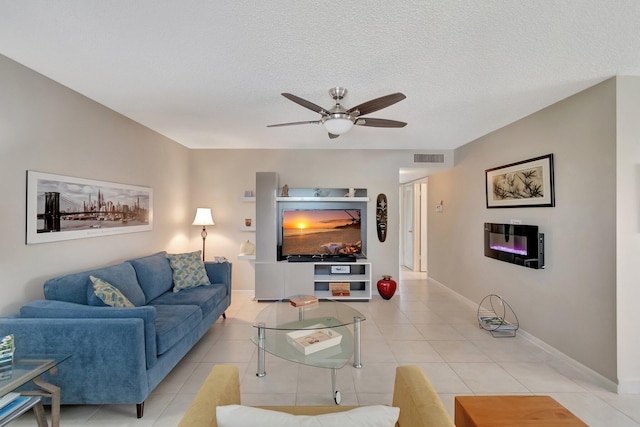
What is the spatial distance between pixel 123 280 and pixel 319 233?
9.41ft

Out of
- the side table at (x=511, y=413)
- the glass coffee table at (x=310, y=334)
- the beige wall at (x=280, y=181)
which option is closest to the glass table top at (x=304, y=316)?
the glass coffee table at (x=310, y=334)

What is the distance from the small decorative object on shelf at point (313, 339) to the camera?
2252mm

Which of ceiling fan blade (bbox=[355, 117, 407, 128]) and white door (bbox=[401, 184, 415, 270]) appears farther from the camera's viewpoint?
white door (bbox=[401, 184, 415, 270])

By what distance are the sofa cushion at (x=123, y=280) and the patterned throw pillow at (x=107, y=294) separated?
0.06m

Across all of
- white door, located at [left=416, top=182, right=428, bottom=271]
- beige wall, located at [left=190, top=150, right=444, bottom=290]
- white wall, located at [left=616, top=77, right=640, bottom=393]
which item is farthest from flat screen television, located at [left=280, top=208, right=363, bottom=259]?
white wall, located at [left=616, top=77, right=640, bottom=393]

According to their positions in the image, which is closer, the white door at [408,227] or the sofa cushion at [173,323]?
the sofa cushion at [173,323]

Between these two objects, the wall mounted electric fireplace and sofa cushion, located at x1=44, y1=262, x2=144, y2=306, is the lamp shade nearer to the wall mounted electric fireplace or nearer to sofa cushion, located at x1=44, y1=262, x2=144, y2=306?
sofa cushion, located at x1=44, y1=262, x2=144, y2=306

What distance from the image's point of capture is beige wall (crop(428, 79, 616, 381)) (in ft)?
8.16

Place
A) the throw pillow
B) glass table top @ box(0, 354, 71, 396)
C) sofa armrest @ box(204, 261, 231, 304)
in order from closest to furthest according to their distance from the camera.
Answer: the throw pillow < glass table top @ box(0, 354, 71, 396) < sofa armrest @ box(204, 261, 231, 304)

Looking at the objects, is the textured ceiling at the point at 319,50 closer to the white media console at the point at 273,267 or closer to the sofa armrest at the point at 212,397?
the white media console at the point at 273,267

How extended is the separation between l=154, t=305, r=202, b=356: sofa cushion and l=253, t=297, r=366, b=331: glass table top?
59 centimetres

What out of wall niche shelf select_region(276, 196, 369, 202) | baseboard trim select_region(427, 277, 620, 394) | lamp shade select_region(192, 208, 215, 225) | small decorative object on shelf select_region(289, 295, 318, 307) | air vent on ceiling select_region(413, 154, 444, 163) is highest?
air vent on ceiling select_region(413, 154, 444, 163)

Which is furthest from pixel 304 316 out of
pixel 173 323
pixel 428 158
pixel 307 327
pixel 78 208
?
pixel 428 158

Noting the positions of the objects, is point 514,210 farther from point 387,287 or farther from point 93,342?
point 93,342
